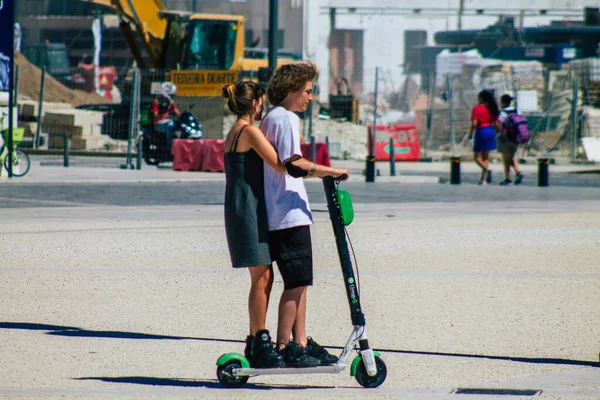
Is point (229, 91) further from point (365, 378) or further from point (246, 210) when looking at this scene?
point (365, 378)

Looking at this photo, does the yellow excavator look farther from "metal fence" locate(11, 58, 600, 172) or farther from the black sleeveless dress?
the black sleeveless dress

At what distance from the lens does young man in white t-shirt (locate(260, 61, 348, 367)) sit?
18.4 feet

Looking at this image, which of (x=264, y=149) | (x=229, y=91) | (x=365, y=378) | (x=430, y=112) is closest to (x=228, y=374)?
(x=365, y=378)

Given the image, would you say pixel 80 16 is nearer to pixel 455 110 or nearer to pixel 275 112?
pixel 455 110

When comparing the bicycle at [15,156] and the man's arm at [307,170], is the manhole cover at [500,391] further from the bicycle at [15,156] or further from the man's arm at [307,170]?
the bicycle at [15,156]

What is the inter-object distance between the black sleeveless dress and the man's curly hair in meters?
0.24

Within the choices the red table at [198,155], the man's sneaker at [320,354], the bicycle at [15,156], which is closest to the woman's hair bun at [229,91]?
the man's sneaker at [320,354]

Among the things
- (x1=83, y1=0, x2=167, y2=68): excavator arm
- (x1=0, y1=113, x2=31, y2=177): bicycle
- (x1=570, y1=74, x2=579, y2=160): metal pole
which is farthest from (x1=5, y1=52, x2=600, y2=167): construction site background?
(x1=0, y1=113, x2=31, y2=177): bicycle

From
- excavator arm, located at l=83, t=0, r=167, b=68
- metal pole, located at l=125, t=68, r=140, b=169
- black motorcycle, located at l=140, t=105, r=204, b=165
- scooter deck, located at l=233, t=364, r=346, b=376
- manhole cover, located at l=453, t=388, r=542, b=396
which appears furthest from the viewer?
excavator arm, located at l=83, t=0, r=167, b=68

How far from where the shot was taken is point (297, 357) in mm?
5586

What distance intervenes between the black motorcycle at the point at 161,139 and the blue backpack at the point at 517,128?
9638mm

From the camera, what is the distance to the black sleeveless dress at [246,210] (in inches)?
221

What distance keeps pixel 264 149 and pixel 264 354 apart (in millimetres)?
999

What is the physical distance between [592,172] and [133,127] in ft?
35.7
